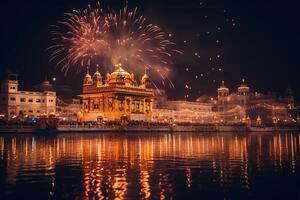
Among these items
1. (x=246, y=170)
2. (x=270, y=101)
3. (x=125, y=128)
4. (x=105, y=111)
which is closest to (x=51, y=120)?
(x=125, y=128)

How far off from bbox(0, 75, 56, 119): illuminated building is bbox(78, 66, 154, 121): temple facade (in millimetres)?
7988

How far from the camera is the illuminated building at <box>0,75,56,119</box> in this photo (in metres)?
91.7

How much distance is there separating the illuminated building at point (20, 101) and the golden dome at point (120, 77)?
13.3 m

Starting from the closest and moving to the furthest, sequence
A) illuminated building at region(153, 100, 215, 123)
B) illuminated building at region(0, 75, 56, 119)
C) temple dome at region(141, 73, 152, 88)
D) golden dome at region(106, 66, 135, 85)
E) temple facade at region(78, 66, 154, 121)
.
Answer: illuminated building at region(0, 75, 56, 119) → temple facade at region(78, 66, 154, 121) → golden dome at region(106, 66, 135, 85) → temple dome at region(141, 73, 152, 88) → illuminated building at region(153, 100, 215, 123)

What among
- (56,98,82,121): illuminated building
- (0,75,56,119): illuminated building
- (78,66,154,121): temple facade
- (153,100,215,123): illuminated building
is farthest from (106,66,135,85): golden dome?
(153,100,215,123): illuminated building

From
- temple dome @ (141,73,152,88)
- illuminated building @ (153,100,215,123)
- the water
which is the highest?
temple dome @ (141,73,152,88)

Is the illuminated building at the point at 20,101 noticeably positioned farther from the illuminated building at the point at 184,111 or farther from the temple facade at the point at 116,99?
the illuminated building at the point at 184,111

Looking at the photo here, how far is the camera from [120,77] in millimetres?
99375

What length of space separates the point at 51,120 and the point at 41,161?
46800 mm

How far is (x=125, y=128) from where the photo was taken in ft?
265

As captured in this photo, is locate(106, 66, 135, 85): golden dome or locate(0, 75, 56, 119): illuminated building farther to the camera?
locate(106, 66, 135, 85): golden dome

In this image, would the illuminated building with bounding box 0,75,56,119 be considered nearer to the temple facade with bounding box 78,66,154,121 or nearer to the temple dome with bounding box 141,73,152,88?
the temple facade with bounding box 78,66,154,121

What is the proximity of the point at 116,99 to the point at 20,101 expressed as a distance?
19889 millimetres

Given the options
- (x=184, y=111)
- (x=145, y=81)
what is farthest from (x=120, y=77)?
(x=184, y=111)
